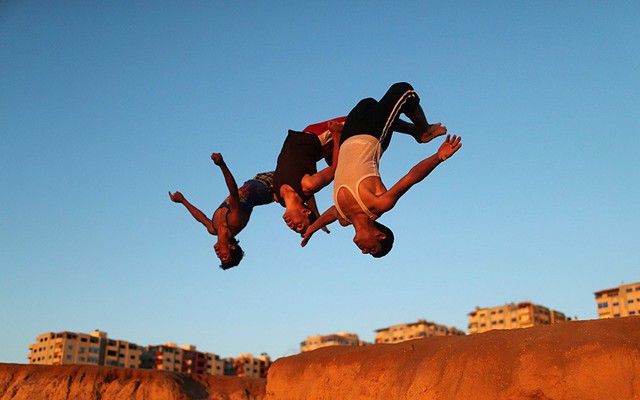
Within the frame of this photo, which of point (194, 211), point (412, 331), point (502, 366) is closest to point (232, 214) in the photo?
point (194, 211)

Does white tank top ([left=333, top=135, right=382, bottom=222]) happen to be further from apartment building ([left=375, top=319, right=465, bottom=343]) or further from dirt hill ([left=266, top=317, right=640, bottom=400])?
apartment building ([left=375, top=319, right=465, bottom=343])

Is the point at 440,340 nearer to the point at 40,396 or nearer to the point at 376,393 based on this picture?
the point at 376,393

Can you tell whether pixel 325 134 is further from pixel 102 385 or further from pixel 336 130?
pixel 102 385

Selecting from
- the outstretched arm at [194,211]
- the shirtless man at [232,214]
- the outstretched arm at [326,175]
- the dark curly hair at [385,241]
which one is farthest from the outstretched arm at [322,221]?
the outstretched arm at [194,211]

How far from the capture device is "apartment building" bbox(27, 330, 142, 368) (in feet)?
343

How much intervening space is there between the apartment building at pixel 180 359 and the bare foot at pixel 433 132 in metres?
103

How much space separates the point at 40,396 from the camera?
21.9m

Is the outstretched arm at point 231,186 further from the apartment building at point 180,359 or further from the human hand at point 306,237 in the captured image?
the apartment building at point 180,359

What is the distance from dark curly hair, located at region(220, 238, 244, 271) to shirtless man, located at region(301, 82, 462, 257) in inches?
96.7

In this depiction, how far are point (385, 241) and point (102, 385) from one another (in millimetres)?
17122

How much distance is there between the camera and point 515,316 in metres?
116

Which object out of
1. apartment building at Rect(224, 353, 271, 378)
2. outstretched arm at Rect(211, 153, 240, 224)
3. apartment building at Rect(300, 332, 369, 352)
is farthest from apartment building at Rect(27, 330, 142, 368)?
outstretched arm at Rect(211, 153, 240, 224)

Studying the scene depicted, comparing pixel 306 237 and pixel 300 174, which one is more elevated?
pixel 300 174

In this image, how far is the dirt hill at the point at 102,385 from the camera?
2198 cm
